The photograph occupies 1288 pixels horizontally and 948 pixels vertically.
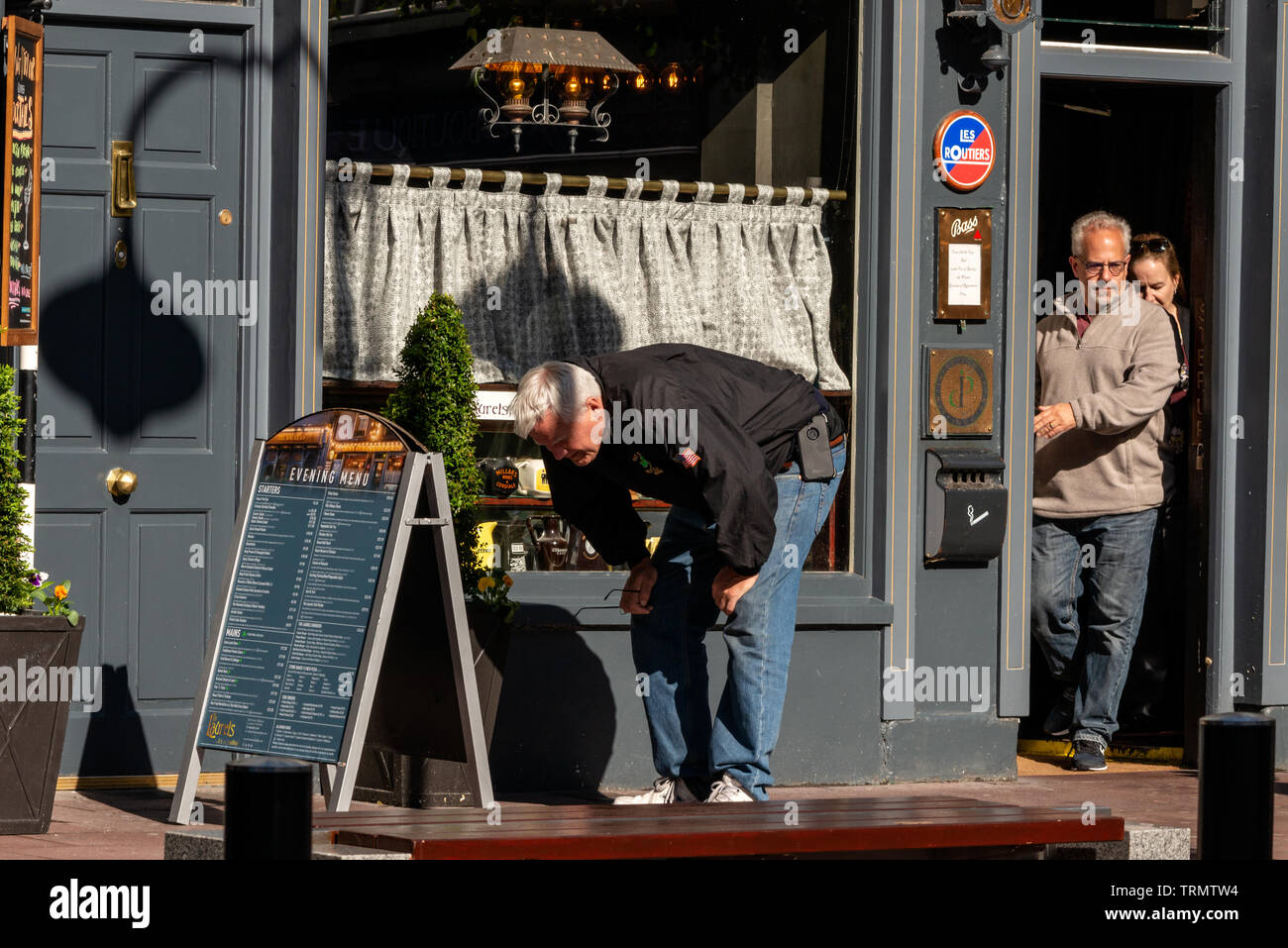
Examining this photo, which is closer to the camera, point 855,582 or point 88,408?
point 88,408

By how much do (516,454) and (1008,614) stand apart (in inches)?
83.7

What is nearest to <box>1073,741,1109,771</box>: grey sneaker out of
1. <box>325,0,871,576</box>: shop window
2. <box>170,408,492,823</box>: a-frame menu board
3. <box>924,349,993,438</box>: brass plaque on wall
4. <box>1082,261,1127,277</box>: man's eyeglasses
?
<box>325,0,871,576</box>: shop window

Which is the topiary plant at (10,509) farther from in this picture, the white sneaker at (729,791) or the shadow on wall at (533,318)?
the white sneaker at (729,791)

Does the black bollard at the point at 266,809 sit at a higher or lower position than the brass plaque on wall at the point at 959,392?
lower

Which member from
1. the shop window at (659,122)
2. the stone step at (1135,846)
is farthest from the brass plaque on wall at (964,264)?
the stone step at (1135,846)

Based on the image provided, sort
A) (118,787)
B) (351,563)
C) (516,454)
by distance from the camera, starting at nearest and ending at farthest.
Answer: (351,563) < (118,787) < (516,454)

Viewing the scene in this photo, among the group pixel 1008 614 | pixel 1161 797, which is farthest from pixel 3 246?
pixel 1161 797

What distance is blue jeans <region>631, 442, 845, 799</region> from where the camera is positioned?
6.00 metres

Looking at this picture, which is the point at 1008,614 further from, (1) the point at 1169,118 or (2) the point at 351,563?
(2) the point at 351,563

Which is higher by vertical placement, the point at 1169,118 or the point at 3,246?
the point at 1169,118

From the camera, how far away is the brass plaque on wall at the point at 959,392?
7.67 metres

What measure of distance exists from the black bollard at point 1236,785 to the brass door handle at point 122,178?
430cm

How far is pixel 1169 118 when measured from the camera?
342 inches
